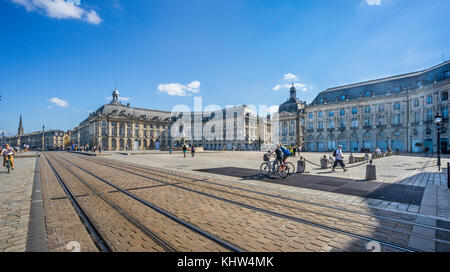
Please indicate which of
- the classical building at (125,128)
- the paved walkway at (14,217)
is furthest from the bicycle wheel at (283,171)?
the classical building at (125,128)

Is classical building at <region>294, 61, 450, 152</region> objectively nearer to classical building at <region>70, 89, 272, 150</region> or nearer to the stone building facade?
the stone building facade

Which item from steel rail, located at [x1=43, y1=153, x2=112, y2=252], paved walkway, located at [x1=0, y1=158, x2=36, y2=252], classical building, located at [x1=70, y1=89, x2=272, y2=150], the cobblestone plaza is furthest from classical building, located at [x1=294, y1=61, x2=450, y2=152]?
paved walkway, located at [x1=0, y1=158, x2=36, y2=252]

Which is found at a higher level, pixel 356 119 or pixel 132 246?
pixel 356 119

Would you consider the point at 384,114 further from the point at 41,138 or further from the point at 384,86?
the point at 41,138

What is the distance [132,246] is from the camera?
3172 millimetres

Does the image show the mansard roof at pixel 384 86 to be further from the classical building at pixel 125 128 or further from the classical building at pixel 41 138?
the classical building at pixel 41 138

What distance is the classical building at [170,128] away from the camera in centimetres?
6706

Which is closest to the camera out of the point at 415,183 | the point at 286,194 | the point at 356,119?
the point at 286,194

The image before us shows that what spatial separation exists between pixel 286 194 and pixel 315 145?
55.2 m

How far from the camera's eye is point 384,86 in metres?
46.2

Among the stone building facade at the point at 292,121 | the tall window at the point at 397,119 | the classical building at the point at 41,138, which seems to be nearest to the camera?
the tall window at the point at 397,119

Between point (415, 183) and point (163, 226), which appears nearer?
point (163, 226)
